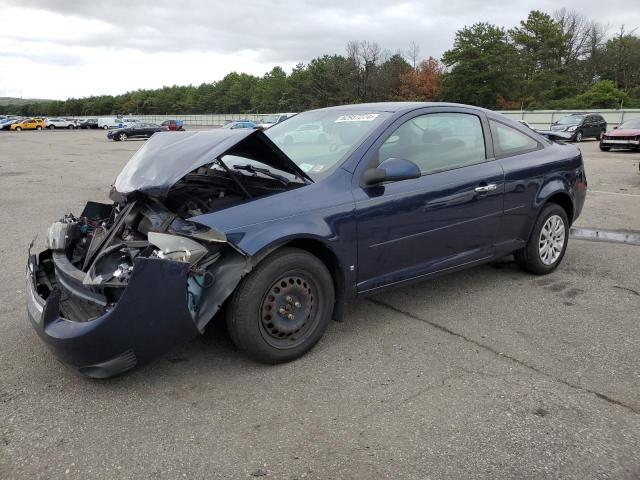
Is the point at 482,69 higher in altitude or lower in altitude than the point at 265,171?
higher

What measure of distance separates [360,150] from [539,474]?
2.27m

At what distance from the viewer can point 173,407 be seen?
9.63ft

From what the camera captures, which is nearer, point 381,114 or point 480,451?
point 480,451

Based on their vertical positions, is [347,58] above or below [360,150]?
above

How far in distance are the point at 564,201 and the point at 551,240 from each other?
0.43 m

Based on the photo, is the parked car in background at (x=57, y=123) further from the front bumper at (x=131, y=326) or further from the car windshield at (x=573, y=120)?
the front bumper at (x=131, y=326)

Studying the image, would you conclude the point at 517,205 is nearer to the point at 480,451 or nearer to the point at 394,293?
the point at 394,293

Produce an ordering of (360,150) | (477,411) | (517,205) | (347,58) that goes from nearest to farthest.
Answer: (477,411) → (360,150) → (517,205) → (347,58)

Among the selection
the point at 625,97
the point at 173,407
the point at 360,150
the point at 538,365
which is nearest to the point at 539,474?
the point at 538,365

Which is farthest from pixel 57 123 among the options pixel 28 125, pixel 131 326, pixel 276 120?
pixel 131 326

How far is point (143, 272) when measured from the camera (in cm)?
275

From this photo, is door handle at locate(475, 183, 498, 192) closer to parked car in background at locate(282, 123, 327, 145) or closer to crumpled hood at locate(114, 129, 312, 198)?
parked car in background at locate(282, 123, 327, 145)

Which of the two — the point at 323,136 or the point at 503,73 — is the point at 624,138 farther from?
the point at 503,73

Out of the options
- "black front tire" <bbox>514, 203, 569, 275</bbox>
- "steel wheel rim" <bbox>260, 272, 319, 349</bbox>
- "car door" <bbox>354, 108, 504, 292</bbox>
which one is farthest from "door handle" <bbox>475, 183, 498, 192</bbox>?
"steel wheel rim" <bbox>260, 272, 319, 349</bbox>
